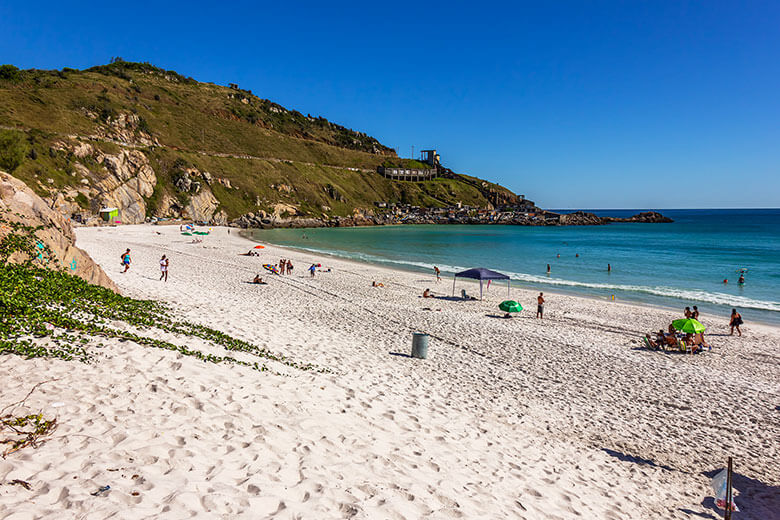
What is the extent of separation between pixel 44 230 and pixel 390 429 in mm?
11166

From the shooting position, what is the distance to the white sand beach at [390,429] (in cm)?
435

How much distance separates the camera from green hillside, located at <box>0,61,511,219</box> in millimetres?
63312

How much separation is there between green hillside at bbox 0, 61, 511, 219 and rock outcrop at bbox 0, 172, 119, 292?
4995cm

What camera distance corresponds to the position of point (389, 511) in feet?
14.8

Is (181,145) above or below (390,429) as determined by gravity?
above

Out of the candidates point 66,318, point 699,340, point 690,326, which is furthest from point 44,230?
point 699,340

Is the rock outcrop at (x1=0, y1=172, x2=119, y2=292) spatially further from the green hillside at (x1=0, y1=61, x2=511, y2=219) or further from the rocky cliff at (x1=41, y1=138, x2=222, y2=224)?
the rocky cliff at (x1=41, y1=138, x2=222, y2=224)

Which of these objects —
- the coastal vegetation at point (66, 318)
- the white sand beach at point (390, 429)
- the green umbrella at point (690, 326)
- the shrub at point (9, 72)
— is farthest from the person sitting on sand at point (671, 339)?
the shrub at point (9, 72)

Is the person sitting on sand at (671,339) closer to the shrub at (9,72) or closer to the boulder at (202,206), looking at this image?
the boulder at (202,206)

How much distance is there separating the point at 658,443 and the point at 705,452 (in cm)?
83

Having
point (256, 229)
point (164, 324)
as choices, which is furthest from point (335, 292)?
point (256, 229)

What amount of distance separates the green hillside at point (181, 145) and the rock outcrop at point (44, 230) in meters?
50.0

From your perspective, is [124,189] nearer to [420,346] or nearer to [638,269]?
[420,346]

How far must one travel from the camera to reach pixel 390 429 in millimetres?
6859
